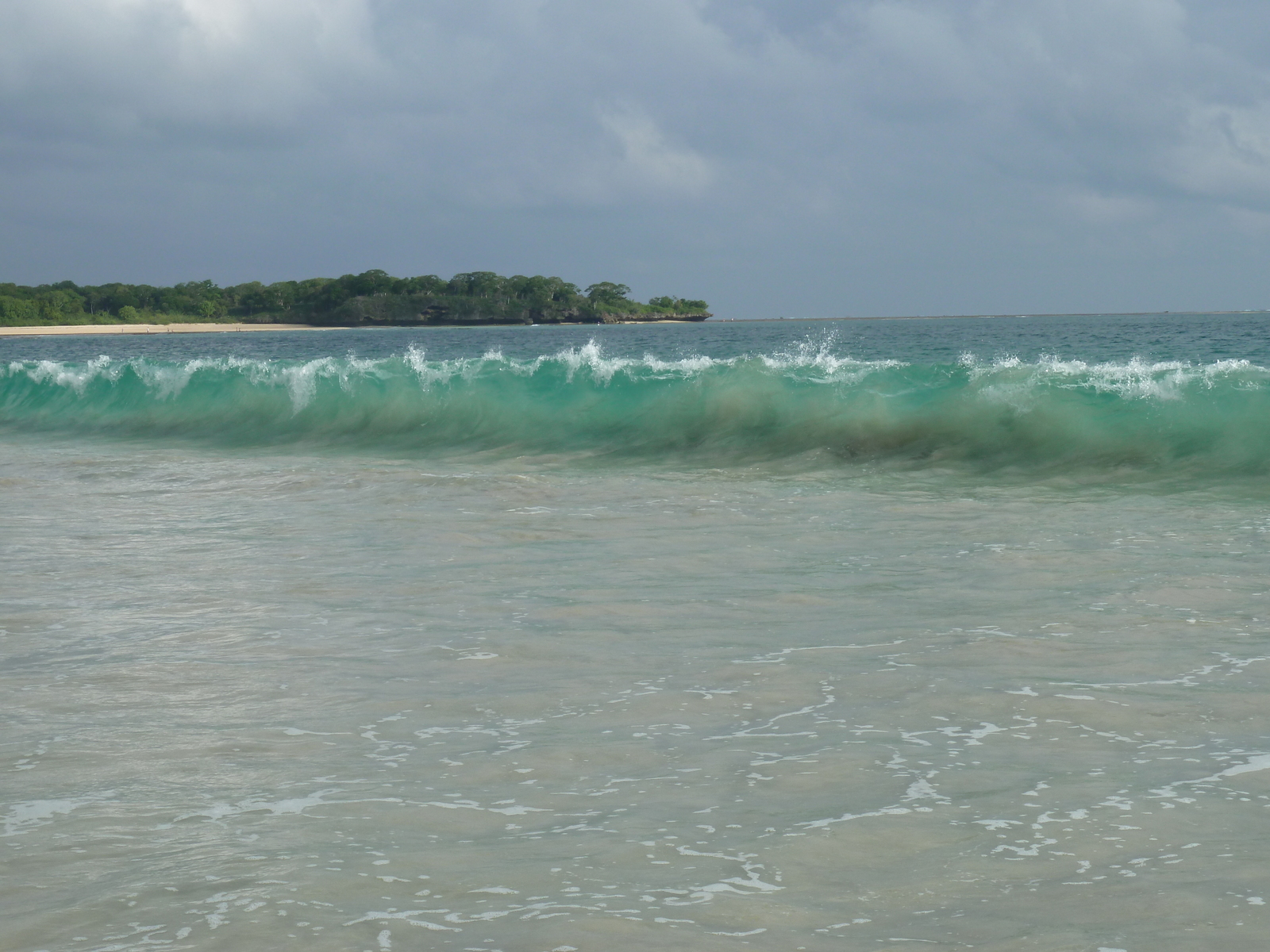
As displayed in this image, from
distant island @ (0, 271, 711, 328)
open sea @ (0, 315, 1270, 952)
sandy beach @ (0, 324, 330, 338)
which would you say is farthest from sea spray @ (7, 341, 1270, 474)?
distant island @ (0, 271, 711, 328)

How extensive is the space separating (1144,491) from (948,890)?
8.94 meters

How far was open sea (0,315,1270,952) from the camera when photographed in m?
2.87

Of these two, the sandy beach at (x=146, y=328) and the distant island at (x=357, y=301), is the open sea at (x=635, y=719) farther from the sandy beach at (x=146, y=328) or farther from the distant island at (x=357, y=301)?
the distant island at (x=357, y=301)

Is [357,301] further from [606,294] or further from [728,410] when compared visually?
[728,410]

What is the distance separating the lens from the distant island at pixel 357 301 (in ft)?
557

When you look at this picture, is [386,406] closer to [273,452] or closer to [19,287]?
[273,452]

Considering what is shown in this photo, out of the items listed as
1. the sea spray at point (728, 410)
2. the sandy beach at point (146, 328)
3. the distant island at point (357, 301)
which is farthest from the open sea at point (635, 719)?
the distant island at point (357, 301)

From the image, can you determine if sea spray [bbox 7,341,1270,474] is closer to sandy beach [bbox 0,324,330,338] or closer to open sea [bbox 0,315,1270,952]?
open sea [bbox 0,315,1270,952]

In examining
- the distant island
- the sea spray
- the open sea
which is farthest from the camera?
the distant island

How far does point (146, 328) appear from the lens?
14662cm

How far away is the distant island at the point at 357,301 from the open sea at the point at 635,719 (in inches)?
6449

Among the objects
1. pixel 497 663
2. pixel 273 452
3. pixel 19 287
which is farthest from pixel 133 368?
pixel 19 287

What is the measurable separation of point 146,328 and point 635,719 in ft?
508

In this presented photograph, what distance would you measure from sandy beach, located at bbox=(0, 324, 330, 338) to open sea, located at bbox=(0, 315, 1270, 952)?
12375 cm
